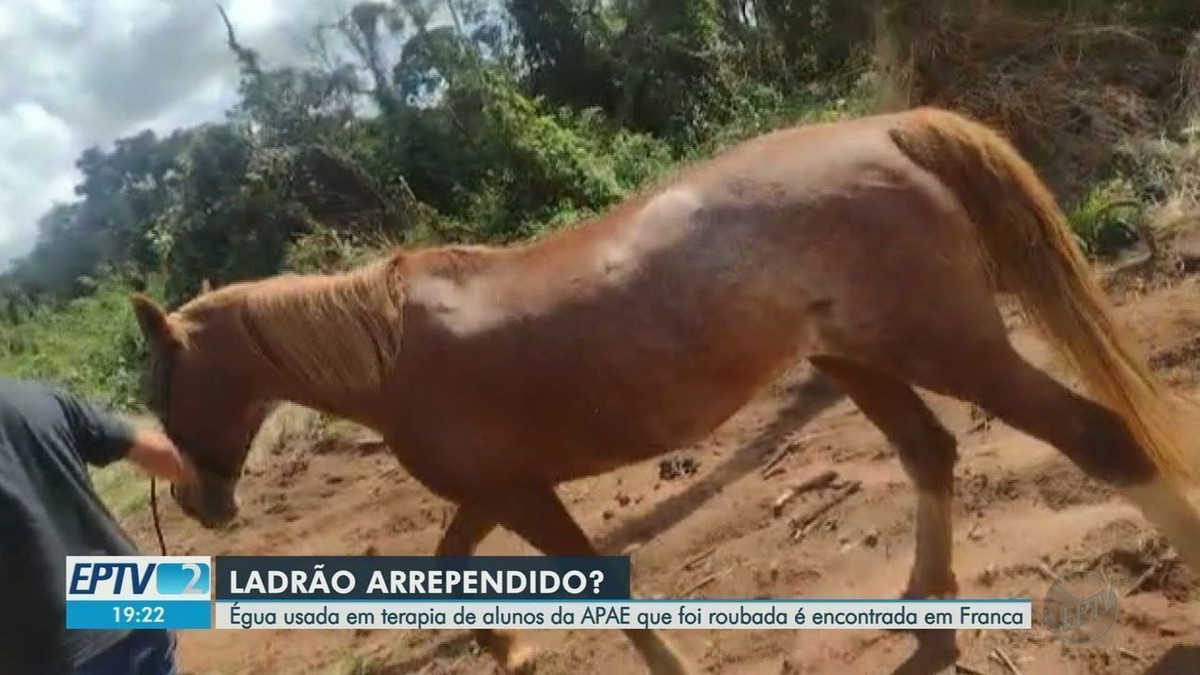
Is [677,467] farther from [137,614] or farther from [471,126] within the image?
[471,126]

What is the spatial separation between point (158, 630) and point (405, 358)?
1205 millimetres

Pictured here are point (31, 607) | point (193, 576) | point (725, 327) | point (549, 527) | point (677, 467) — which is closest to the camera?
point (31, 607)

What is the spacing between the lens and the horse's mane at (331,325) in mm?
3820

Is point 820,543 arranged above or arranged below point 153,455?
below

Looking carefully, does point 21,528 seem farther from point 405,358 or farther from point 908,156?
point 908,156

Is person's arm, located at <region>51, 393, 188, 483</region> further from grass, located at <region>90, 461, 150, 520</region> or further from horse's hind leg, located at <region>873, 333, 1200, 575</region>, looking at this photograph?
grass, located at <region>90, 461, 150, 520</region>

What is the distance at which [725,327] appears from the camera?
11.7ft

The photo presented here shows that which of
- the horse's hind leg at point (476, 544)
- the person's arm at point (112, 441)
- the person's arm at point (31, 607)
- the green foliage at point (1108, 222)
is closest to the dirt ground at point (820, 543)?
the horse's hind leg at point (476, 544)

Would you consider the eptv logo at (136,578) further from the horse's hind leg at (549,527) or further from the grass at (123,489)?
the grass at (123,489)

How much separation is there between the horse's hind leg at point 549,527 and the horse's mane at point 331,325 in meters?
0.61

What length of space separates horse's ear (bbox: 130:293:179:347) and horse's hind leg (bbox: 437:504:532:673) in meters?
1.19

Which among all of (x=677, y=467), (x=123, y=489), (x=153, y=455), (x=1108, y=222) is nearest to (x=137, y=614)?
(x=153, y=455)

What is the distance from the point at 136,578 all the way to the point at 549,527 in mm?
1334

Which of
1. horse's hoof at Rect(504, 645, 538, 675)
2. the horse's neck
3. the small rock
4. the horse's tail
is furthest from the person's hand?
the small rock
